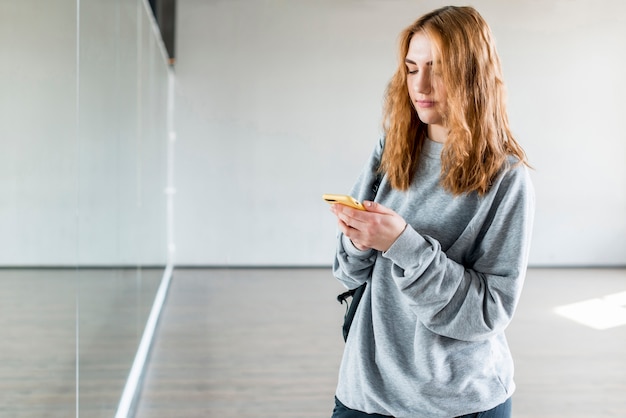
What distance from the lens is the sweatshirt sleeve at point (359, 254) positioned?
4.67 ft

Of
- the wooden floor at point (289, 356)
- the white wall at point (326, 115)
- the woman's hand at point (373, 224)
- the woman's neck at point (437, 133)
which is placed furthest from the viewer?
the white wall at point (326, 115)

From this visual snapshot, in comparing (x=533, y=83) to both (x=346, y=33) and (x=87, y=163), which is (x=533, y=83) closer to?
(x=346, y=33)

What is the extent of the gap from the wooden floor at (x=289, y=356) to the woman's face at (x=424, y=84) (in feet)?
8.49

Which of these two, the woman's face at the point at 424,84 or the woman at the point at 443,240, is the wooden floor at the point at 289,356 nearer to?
the woman at the point at 443,240

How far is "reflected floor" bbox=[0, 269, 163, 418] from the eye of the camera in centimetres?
146

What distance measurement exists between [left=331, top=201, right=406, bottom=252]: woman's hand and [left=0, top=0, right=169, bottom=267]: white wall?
676 mm

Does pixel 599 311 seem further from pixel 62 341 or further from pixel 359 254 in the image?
pixel 359 254

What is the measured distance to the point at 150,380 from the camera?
420 centimetres

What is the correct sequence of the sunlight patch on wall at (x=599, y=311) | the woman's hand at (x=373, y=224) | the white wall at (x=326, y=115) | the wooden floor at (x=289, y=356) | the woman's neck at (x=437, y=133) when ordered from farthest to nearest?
the white wall at (x=326, y=115)
the sunlight patch on wall at (x=599, y=311)
the wooden floor at (x=289, y=356)
the woman's neck at (x=437, y=133)
the woman's hand at (x=373, y=224)

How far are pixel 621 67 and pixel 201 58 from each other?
562 centimetres

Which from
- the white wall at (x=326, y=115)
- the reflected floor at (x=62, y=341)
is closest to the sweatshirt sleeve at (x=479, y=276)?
the reflected floor at (x=62, y=341)

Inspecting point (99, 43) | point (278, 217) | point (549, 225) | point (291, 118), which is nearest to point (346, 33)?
point (291, 118)

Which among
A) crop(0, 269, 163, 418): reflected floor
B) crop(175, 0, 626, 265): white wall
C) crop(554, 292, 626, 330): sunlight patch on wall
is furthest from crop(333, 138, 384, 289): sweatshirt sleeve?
crop(175, 0, 626, 265): white wall

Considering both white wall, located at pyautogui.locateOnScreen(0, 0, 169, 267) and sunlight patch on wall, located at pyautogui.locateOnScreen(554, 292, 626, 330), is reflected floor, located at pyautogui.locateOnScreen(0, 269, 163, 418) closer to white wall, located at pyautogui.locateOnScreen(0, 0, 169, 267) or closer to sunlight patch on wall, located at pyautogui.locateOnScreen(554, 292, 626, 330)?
white wall, located at pyautogui.locateOnScreen(0, 0, 169, 267)
